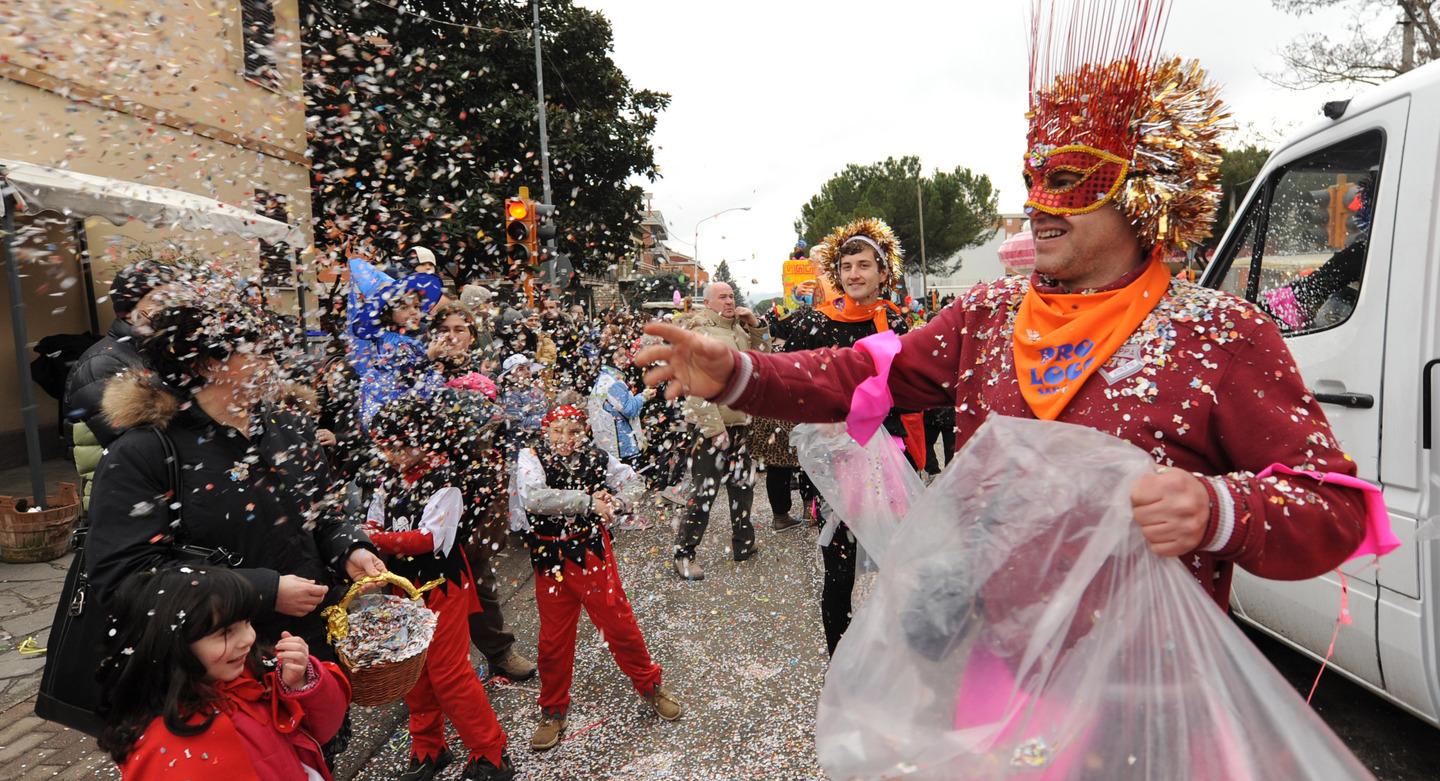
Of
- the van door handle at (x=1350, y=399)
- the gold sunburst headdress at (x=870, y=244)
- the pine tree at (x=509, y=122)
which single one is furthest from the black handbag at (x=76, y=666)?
the van door handle at (x=1350, y=399)

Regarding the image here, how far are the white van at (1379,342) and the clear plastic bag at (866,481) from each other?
169 cm

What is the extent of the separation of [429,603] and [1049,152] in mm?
2867

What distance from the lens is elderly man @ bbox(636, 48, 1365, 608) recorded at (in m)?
1.28

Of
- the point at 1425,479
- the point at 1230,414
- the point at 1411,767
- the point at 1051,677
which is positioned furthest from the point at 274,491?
the point at 1411,767

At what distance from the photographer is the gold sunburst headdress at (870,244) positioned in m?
4.05

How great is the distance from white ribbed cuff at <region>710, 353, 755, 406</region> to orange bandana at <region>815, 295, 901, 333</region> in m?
2.28

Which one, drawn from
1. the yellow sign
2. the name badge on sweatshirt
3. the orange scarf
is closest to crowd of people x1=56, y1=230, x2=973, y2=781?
the orange scarf

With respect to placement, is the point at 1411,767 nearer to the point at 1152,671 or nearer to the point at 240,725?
the point at 1152,671

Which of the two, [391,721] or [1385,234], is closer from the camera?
[1385,234]

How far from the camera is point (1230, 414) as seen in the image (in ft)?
4.64

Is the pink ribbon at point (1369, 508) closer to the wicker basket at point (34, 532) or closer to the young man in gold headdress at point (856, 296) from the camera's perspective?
the young man in gold headdress at point (856, 296)

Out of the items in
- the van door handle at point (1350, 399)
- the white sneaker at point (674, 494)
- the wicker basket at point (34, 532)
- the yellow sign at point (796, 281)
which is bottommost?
the white sneaker at point (674, 494)

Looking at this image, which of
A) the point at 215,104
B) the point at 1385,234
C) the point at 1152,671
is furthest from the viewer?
the point at 215,104

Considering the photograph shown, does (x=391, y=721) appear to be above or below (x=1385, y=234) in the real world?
below
